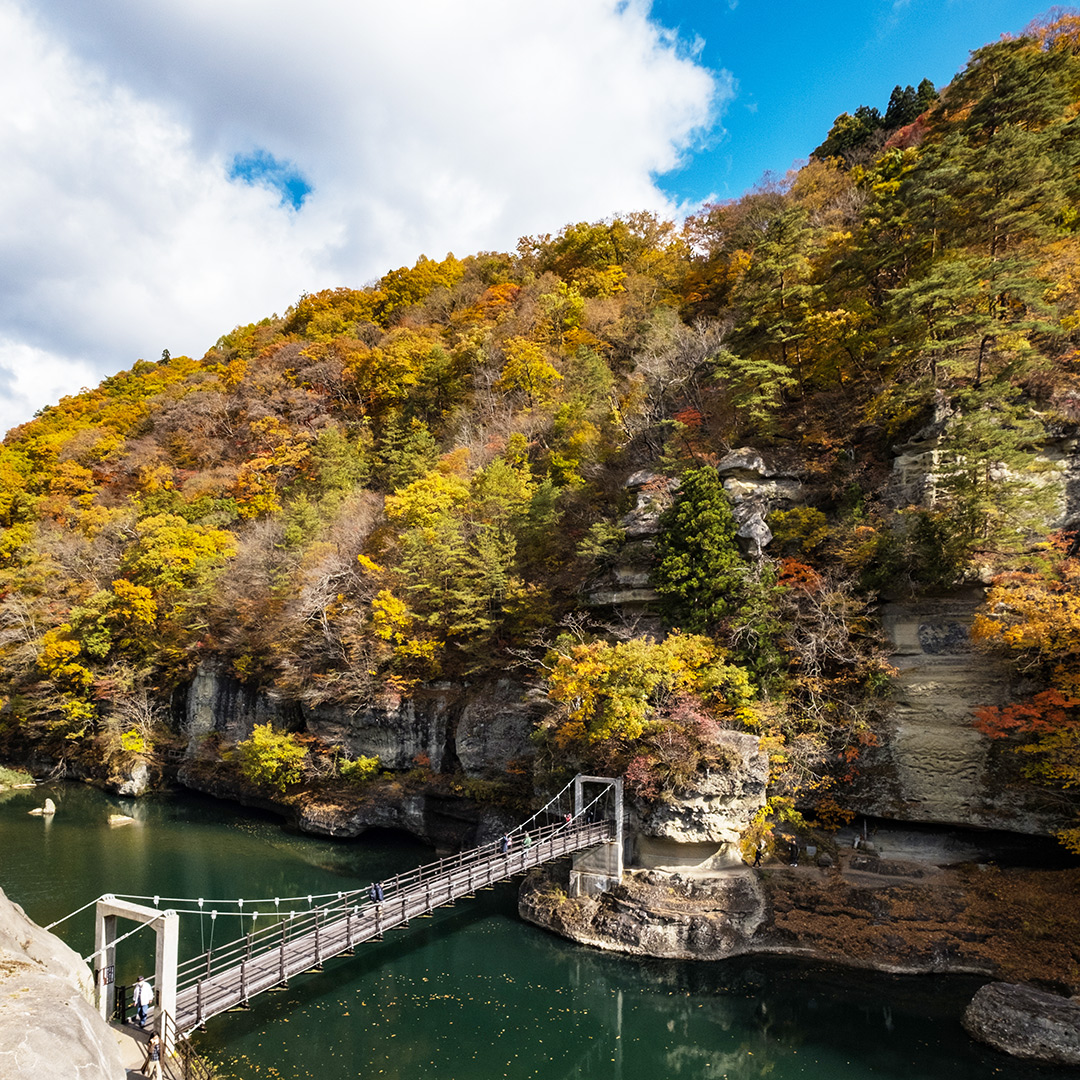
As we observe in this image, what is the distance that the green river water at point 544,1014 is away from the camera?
1300 cm

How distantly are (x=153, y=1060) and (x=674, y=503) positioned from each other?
17981mm

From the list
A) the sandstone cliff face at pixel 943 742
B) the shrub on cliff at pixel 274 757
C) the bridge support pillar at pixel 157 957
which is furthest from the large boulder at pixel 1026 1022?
the shrub on cliff at pixel 274 757

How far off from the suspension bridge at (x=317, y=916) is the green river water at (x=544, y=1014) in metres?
1.23

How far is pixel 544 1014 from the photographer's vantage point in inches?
581

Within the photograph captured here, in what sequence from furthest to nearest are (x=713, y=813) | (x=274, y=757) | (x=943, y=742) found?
1. (x=274, y=757)
2. (x=713, y=813)
3. (x=943, y=742)

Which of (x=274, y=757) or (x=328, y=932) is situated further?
(x=274, y=757)

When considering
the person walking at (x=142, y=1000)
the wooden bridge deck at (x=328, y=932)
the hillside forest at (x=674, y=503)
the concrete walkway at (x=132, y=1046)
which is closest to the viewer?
the concrete walkway at (x=132, y=1046)

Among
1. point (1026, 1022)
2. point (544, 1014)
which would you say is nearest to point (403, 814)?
point (544, 1014)

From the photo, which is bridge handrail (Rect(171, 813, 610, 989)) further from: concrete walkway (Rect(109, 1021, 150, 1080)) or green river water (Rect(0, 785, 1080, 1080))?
concrete walkway (Rect(109, 1021, 150, 1080))

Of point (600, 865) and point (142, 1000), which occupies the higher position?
point (142, 1000)

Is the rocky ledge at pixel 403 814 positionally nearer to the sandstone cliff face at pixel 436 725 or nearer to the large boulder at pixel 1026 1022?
the sandstone cliff face at pixel 436 725

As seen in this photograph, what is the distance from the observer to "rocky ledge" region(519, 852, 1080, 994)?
1531 cm

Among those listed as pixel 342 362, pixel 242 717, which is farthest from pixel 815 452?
pixel 342 362

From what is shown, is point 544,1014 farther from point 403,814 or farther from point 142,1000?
point 403,814
